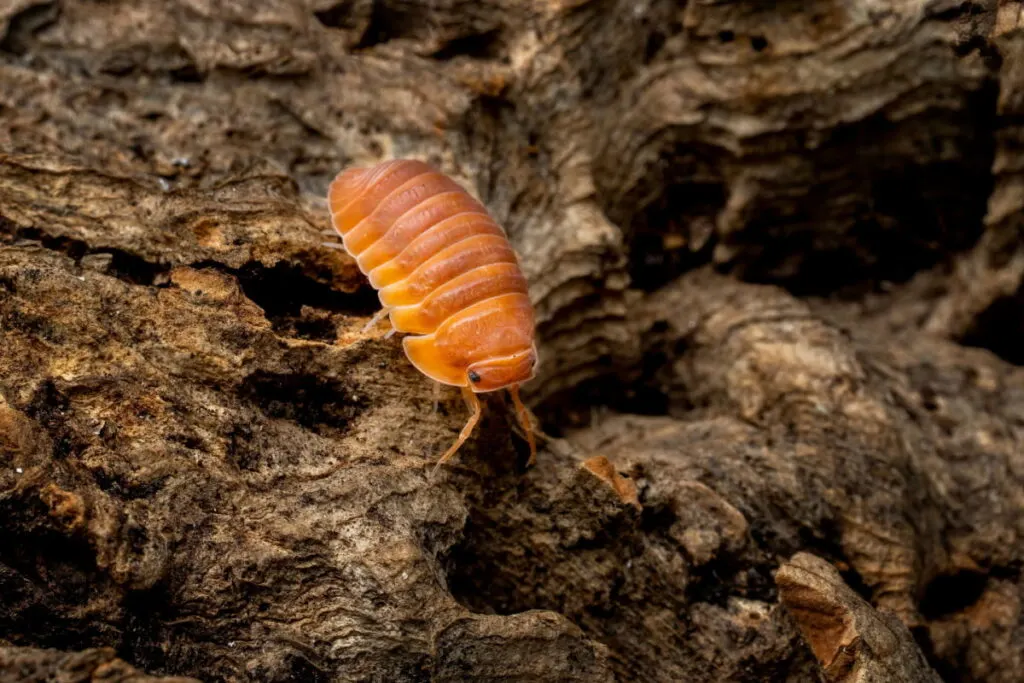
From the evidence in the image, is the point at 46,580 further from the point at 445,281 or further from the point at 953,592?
the point at 953,592

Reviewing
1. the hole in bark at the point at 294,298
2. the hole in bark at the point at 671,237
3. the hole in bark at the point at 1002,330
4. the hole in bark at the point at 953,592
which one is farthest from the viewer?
the hole in bark at the point at 671,237

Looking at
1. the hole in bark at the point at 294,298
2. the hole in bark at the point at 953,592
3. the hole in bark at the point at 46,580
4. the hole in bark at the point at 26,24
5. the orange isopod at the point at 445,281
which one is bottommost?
the hole in bark at the point at 953,592

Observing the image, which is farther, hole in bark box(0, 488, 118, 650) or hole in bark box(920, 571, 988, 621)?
hole in bark box(920, 571, 988, 621)

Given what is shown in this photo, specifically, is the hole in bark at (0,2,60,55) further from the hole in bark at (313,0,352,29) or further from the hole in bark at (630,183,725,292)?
the hole in bark at (630,183,725,292)

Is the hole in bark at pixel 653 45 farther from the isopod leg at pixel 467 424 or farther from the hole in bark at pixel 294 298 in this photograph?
the isopod leg at pixel 467 424

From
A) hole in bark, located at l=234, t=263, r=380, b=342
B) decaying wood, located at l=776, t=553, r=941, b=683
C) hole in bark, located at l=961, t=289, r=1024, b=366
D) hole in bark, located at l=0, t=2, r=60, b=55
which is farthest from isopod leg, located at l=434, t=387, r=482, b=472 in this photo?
hole in bark, located at l=961, t=289, r=1024, b=366

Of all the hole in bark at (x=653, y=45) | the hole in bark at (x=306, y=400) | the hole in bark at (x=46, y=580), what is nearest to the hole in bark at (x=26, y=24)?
the hole in bark at (x=306, y=400)

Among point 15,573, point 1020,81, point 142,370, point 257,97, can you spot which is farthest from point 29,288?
point 1020,81
